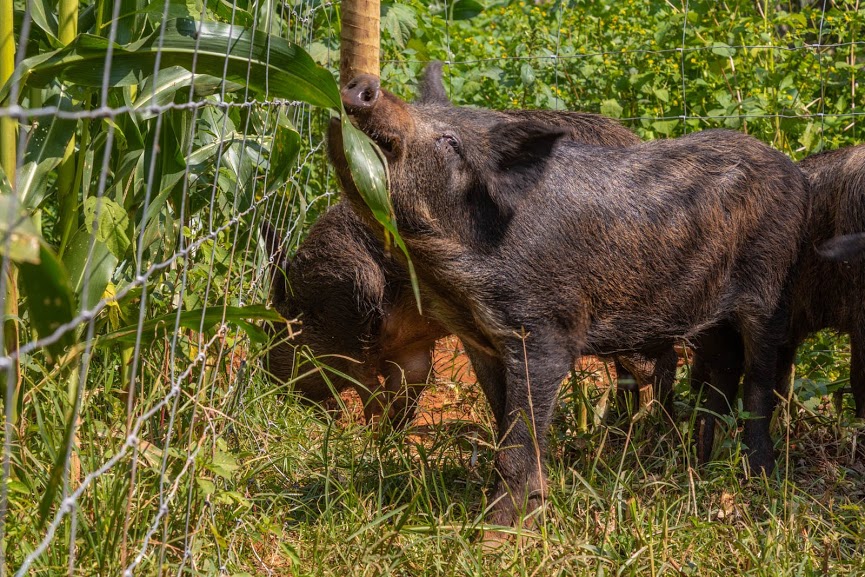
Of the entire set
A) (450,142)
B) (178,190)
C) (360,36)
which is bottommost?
(178,190)

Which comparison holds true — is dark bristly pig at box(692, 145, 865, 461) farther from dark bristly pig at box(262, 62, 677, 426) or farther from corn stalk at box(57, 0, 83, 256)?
corn stalk at box(57, 0, 83, 256)

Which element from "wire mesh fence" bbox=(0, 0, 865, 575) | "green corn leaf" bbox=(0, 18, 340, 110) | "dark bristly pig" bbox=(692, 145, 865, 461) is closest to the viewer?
"wire mesh fence" bbox=(0, 0, 865, 575)

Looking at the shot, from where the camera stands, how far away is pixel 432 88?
4633 mm

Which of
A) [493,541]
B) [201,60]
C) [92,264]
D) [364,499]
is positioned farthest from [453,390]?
[201,60]

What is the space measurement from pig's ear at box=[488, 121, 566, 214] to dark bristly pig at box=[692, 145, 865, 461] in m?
1.18

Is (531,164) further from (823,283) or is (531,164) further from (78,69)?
(78,69)

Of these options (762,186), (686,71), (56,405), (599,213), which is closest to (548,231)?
(599,213)

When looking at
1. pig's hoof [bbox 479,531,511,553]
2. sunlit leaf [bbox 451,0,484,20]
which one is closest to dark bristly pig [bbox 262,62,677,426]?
pig's hoof [bbox 479,531,511,553]

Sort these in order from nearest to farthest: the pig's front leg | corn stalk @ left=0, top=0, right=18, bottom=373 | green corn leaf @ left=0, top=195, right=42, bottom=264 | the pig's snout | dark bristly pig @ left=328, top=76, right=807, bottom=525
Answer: green corn leaf @ left=0, top=195, right=42, bottom=264
corn stalk @ left=0, top=0, right=18, bottom=373
the pig's snout
the pig's front leg
dark bristly pig @ left=328, top=76, right=807, bottom=525

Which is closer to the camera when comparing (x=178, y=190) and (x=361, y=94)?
(x=361, y=94)

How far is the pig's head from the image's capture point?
4.04 meters

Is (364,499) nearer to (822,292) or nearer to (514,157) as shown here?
(514,157)

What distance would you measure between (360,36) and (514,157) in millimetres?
899

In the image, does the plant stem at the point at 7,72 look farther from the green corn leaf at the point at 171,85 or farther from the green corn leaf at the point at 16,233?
the green corn leaf at the point at 16,233
